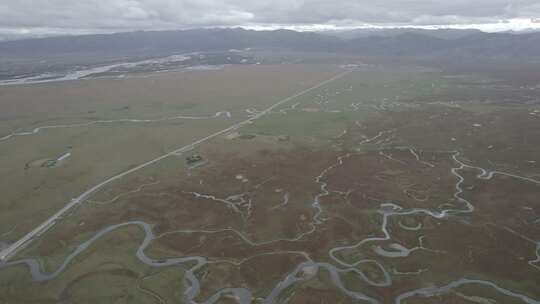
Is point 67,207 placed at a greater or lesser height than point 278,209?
lesser

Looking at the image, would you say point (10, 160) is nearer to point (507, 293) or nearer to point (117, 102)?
point (117, 102)

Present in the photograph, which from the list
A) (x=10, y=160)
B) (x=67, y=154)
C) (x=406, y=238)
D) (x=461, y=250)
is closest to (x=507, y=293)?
(x=461, y=250)

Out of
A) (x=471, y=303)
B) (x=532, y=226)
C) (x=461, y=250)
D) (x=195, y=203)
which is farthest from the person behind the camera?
(x=195, y=203)

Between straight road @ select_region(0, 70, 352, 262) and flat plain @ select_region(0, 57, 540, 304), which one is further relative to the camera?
straight road @ select_region(0, 70, 352, 262)

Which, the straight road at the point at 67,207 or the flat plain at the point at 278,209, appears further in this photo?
the straight road at the point at 67,207

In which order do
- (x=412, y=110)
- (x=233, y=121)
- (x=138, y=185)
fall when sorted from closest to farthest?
(x=138, y=185) → (x=233, y=121) → (x=412, y=110)

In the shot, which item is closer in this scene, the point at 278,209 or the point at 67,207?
the point at 278,209

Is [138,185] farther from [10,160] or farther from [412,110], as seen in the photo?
[412,110]

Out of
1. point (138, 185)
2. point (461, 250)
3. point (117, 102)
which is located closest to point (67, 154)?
point (138, 185)

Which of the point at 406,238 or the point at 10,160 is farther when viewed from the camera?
the point at 10,160
